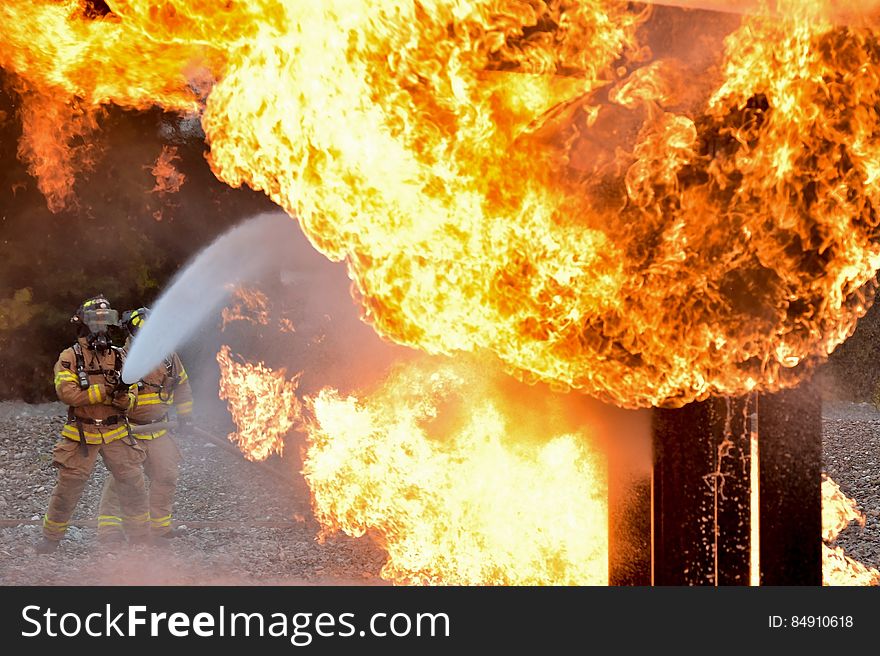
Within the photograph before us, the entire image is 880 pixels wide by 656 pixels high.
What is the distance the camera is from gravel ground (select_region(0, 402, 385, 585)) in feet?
21.1

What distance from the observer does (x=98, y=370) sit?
6.49 m

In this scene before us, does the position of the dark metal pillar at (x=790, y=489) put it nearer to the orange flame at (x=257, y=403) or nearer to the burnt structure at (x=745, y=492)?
the burnt structure at (x=745, y=492)

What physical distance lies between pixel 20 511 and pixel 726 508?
7708 mm

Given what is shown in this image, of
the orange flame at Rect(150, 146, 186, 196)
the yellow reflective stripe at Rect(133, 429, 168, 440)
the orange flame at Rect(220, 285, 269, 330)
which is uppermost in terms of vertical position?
the orange flame at Rect(150, 146, 186, 196)

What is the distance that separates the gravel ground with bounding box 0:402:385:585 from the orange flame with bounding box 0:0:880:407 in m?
3.36

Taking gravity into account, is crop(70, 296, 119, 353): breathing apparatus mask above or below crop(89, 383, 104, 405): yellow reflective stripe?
above

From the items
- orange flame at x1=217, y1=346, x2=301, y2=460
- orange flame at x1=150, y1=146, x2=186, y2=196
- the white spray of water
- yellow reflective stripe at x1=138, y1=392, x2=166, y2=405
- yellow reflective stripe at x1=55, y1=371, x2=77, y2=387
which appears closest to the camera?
yellow reflective stripe at x1=55, y1=371, x2=77, y2=387

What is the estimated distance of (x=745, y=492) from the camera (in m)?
3.62

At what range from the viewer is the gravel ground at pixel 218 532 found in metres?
6.48

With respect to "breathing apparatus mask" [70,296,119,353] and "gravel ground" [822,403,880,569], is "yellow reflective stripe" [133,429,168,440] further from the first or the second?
"gravel ground" [822,403,880,569]

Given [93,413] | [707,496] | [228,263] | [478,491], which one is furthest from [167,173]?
[707,496]

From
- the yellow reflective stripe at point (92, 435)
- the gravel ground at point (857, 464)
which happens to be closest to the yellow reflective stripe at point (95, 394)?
the yellow reflective stripe at point (92, 435)

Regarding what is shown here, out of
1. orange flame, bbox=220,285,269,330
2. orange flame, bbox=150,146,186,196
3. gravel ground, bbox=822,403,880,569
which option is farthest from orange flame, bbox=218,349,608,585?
orange flame, bbox=150,146,186,196

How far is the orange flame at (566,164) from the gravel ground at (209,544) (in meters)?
3.36
